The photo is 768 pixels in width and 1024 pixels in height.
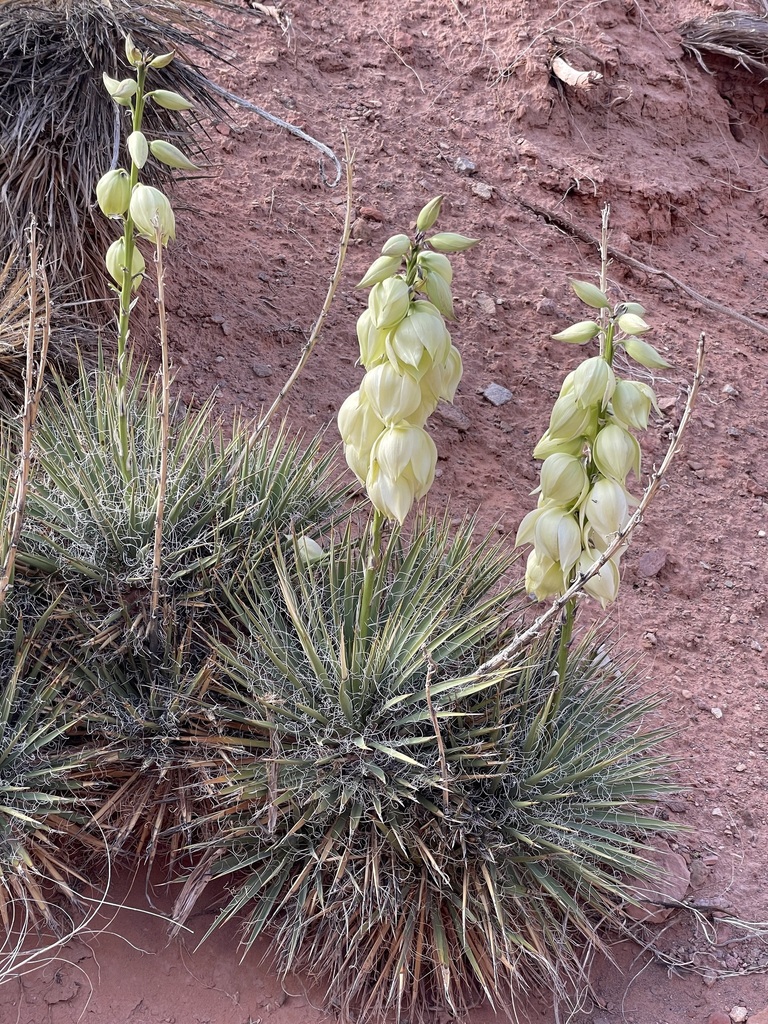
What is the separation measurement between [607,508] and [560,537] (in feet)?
0.33

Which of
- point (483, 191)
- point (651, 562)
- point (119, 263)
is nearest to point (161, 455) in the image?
point (119, 263)

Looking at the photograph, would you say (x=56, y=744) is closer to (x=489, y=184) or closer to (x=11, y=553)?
(x=11, y=553)

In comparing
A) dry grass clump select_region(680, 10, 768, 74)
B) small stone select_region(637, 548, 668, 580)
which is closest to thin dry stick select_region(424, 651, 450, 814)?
small stone select_region(637, 548, 668, 580)

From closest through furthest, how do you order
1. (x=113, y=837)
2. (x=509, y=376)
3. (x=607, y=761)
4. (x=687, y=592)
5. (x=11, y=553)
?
(x=11, y=553) < (x=607, y=761) < (x=113, y=837) < (x=687, y=592) < (x=509, y=376)

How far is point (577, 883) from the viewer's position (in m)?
1.86

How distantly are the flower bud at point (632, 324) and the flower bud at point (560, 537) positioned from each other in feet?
1.14

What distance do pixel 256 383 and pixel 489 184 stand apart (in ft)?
5.98

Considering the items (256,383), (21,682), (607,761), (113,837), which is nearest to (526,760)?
(607,761)

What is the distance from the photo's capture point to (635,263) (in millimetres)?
4410

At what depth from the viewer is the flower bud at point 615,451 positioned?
155cm

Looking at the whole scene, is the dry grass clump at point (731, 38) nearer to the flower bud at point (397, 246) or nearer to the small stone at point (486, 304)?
the small stone at point (486, 304)

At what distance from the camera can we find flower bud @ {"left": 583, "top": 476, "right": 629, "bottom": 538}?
1.57 metres

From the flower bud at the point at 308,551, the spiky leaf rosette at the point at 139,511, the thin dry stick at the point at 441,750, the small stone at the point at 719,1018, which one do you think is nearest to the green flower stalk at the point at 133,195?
the spiky leaf rosette at the point at 139,511

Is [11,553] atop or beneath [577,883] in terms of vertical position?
atop
